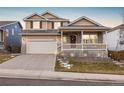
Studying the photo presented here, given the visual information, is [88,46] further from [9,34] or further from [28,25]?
[9,34]

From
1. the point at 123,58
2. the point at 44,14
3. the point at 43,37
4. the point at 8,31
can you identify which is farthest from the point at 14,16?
the point at 123,58

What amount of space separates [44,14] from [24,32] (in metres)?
4.86

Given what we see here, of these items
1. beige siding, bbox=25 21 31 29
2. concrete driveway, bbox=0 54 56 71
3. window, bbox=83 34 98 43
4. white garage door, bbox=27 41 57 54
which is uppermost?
beige siding, bbox=25 21 31 29

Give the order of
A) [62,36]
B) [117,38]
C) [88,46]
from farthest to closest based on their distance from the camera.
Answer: [117,38]
[62,36]
[88,46]

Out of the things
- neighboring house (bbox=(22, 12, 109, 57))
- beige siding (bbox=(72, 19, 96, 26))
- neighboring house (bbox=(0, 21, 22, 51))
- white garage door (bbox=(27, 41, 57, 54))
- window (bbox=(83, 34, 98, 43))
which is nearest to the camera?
neighboring house (bbox=(22, 12, 109, 57))

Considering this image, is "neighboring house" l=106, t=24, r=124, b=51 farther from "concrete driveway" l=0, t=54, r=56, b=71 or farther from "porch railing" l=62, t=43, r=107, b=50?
"concrete driveway" l=0, t=54, r=56, b=71

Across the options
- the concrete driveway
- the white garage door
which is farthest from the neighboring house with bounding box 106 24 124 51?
the concrete driveway

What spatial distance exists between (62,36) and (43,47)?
3745mm

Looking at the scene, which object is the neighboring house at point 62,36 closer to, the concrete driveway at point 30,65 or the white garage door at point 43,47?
the white garage door at point 43,47

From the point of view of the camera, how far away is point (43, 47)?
39281mm

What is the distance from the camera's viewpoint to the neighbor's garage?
39.2 m

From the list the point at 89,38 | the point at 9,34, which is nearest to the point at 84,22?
the point at 89,38

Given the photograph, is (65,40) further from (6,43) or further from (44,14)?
(6,43)

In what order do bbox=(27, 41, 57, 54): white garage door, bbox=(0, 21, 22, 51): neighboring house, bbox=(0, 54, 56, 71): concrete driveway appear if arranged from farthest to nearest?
bbox=(0, 21, 22, 51): neighboring house, bbox=(27, 41, 57, 54): white garage door, bbox=(0, 54, 56, 71): concrete driveway
